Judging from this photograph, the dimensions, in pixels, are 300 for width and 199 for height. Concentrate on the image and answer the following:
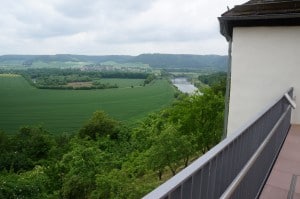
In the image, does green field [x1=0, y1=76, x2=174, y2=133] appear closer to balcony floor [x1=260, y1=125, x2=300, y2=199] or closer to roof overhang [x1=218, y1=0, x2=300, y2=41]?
roof overhang [x1=218, y1=0, x2=300, y2=41]

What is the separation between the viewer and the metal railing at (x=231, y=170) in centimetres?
203

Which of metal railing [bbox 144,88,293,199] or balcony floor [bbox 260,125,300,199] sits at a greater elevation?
metal railing [bbox 144,88,293,199]

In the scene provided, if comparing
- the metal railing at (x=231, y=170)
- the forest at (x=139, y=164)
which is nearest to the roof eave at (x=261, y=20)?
the metal railing at (x=231, y=170)

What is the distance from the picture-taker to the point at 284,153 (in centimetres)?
620

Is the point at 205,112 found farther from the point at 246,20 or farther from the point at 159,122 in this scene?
the point at 246,20

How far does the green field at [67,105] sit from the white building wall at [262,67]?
6989 centimetres

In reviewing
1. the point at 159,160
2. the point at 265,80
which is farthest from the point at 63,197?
the point at 265,80

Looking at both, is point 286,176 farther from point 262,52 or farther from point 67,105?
point 67,105

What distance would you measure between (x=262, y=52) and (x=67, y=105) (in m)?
101

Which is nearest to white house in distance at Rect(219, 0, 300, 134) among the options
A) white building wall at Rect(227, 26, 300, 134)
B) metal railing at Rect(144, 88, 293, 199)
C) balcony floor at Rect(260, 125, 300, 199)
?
white building wall at Rect(227, 26, 300, 134)

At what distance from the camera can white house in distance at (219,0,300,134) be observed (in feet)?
27.1

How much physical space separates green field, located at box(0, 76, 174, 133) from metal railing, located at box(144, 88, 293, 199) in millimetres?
73825

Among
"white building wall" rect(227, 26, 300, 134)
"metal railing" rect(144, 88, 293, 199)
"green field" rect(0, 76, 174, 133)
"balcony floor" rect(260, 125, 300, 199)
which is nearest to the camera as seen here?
"metal railing" rect(144, 88, 293, 199)

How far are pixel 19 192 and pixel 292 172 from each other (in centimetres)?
1974
